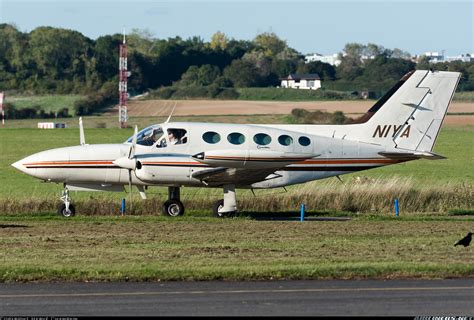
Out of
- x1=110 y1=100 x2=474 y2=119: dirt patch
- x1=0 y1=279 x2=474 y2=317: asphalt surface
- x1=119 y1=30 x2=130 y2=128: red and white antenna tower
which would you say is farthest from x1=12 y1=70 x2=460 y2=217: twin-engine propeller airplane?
x1=119 y1=30 x2=130 y2=128: red and white antenna tower

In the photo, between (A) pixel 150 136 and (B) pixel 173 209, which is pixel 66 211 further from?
(A) pixel 150 136

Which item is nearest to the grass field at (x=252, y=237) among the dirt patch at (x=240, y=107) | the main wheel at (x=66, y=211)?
the main wheel at (x=66, y=211)

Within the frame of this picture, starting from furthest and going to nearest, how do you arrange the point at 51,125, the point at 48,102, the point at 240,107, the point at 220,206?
1. the point at 48,102
2. the point at 240,107
3. the point at 51,125
4. the point at 220,206

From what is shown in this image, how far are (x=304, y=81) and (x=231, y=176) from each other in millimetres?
89471

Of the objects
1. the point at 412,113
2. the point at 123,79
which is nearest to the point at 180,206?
the point at 412,113

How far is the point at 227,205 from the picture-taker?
2689cm

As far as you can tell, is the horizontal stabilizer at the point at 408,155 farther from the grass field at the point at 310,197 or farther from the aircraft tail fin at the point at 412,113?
the grass field at the point at 310,197

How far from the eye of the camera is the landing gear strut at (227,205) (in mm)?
26875

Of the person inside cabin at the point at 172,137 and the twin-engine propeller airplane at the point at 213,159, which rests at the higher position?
the person inside cabin at the point at 172,137

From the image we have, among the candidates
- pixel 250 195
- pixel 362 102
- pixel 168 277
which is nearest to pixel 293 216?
pixel 250 195

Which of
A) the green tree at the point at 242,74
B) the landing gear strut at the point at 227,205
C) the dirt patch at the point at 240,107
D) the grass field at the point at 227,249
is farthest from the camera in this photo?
the green tree at the point at 242,74

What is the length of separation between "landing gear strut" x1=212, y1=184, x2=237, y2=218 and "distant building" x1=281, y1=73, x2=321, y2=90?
273 ft

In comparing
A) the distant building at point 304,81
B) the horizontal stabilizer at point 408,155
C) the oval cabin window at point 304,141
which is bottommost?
the distant building at point 304,81

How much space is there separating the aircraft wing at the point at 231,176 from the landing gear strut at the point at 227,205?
23 centimetres
